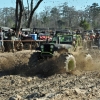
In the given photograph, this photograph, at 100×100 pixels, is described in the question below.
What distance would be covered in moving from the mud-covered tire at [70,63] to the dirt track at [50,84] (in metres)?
0.18

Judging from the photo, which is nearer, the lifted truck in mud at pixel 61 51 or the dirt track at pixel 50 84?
the dirt track at pixel 50 84

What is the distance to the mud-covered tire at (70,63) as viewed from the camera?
11.1 m

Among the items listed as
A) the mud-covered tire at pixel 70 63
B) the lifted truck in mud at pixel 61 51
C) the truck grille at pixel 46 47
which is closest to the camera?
the mud-covered tire at pixel 70 63

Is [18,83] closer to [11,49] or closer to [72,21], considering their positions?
[11,49]

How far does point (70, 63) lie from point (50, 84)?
7.91ft

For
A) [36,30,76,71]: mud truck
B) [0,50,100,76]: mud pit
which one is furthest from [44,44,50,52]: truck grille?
[0,50,100,76]: mud pit

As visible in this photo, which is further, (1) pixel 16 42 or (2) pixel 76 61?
(1) pixel 16 42

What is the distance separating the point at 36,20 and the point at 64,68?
6320 centimetres

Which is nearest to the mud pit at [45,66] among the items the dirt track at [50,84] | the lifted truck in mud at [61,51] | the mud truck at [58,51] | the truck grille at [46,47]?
the dirt track at [50,84]

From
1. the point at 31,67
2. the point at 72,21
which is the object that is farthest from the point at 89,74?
the point at 72,21

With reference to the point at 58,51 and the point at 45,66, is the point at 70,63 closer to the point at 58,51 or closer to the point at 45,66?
the point at 45,66

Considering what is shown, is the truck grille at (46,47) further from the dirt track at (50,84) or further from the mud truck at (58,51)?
the dirt track at (50,84)

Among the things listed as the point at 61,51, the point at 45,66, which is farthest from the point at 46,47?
the point at 45,66

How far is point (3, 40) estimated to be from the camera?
19625mm
